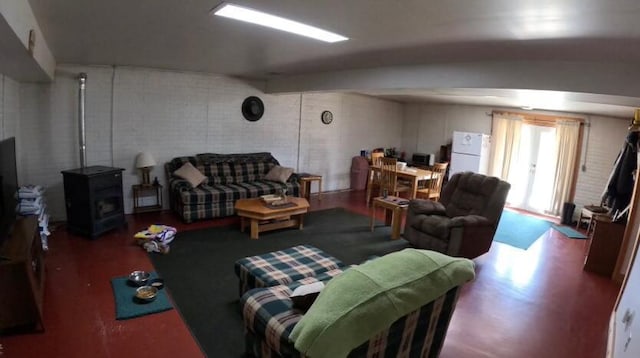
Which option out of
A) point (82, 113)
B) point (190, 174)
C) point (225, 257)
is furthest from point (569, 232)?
point (82, 113)

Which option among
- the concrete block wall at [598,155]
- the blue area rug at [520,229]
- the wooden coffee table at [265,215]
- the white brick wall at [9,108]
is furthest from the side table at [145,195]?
the concrete block wall at [598,155]

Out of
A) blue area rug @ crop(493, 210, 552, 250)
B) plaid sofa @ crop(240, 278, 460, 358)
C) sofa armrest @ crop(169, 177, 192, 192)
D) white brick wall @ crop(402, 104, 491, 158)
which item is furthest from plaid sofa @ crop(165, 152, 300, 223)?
white brick wall @ crop(402, 104, 491, 158)

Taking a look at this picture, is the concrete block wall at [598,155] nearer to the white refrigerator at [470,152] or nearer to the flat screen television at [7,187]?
the white refrigerator at [470,152]

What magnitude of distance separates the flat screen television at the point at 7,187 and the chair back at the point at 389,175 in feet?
16.6

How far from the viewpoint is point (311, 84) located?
5055 millimetres

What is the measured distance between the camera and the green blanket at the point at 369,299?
4.84ft

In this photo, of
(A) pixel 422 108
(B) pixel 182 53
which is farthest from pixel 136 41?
(A) pixel 422 108

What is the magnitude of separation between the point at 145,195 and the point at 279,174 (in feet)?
6.87

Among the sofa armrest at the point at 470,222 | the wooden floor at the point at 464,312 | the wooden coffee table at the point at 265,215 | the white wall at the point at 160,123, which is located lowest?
the wooden floor at the point at 464,312

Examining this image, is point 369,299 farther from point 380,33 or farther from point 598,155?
point 598,155

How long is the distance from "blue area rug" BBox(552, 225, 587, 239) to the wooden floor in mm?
1123

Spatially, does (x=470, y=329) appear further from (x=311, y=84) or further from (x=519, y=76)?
(x=311, y=84)

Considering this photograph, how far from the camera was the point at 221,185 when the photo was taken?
5652mm

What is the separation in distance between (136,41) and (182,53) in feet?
2.00
